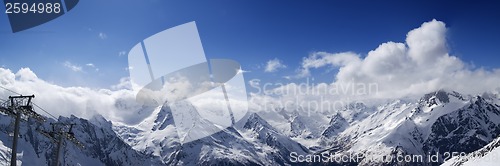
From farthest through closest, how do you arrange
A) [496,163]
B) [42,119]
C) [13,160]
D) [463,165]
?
[463,165]
[496,163]
[42,119]
[13,160]

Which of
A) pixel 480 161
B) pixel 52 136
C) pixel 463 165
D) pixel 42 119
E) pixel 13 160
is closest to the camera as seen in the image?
pixel 13 160

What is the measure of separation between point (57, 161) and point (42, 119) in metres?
5.31

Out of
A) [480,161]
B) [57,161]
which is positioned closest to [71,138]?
Result: [57,161]

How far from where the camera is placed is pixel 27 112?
4291cm

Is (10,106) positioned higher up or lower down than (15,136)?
higher up

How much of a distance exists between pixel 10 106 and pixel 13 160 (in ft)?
17.5

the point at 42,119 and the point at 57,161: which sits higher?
the point at 42,119

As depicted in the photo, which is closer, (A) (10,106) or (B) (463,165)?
(A) (10,106)

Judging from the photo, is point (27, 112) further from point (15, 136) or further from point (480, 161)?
point (480, 161)

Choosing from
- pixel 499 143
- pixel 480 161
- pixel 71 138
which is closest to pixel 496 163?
pixel 480 161

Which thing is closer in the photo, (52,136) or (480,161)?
(52,136)

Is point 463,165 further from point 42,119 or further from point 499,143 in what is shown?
point 42,119

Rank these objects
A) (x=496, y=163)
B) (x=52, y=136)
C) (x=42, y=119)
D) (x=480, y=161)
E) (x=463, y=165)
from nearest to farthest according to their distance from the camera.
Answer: (x=42, y=119), (x=52, y=136), (x=496, y=163), (x=480, y=161), (x=463, y=165)

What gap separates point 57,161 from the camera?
47.8 m
